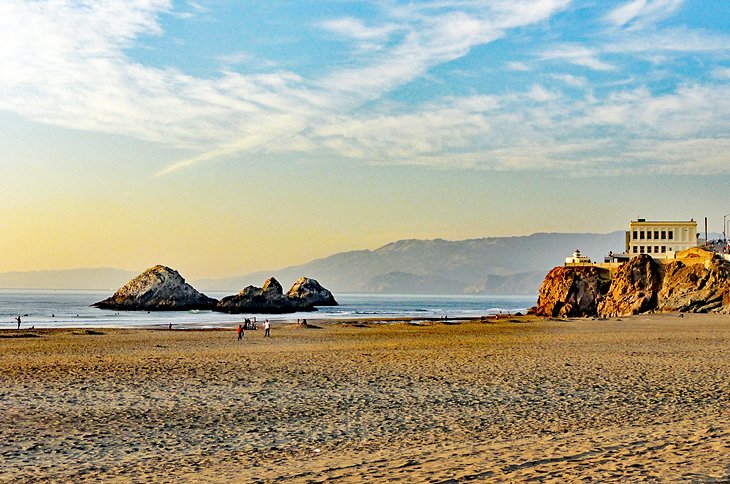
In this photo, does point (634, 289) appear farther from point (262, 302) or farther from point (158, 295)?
point (158, 295)

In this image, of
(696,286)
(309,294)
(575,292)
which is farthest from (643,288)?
(309,294)

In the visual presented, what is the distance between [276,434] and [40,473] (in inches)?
154

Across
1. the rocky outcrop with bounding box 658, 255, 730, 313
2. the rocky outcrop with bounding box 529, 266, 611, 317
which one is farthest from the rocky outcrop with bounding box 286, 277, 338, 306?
the rocky outcrop with bounding box 658, 255, 730, 313

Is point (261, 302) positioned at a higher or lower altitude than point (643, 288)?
lower

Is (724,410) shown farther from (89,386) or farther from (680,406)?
(89,386)

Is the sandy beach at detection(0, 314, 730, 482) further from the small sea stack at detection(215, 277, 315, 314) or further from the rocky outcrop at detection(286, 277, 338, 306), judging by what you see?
the rocky outcrop at detection(286, 277, 338, 306)

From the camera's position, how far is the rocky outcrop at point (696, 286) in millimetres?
67250

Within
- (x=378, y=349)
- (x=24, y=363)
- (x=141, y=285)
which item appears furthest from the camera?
(x=141, y=285)

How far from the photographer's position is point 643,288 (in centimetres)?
7694

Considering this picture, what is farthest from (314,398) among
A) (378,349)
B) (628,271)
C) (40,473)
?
(628,271)

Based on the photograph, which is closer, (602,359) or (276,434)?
(276,434)

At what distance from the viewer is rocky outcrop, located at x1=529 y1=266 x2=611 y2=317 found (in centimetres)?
8425

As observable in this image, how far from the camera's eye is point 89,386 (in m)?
18.4

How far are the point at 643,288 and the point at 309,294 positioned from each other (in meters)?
68.3
